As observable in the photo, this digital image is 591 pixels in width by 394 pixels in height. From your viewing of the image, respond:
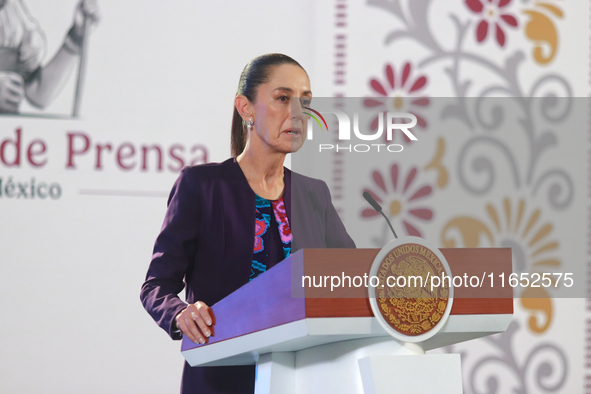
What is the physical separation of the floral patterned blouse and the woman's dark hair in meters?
0.32

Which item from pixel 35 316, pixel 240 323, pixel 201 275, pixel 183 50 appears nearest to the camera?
pixel 240 323

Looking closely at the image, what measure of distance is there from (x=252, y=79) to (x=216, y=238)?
457 millimetres

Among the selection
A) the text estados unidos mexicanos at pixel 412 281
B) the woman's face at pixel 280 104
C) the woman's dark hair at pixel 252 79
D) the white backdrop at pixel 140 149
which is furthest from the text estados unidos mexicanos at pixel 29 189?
the text estados unidos mexicanos at pixel 412 281

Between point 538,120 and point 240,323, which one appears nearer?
point 240,323

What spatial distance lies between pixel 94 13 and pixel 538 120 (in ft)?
6.95

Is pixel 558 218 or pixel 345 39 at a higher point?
pixel 345 39

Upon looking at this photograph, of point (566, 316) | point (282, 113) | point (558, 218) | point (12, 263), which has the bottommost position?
point (566, 316)

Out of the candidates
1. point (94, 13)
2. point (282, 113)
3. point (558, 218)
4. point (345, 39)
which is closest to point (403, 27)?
point (345, 39)

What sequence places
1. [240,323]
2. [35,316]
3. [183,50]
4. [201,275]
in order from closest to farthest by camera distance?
[240,323] → [201,275] → [35,316] → [183,50]

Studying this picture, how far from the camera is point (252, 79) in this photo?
1700 mm

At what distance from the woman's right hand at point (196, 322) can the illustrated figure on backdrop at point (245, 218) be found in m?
0.19

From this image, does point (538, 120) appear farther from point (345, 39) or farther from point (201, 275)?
point (201, 275)

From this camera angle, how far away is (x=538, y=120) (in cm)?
295

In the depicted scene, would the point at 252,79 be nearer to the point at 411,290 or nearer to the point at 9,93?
the point at 411,290
